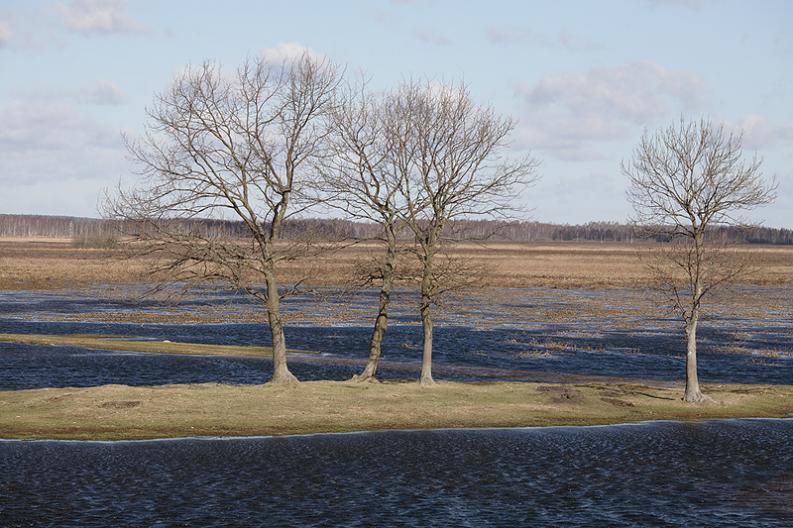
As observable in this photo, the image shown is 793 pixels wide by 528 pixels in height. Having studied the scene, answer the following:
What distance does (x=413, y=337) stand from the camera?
212 ft

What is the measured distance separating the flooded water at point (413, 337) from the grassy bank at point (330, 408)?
15.0 feet

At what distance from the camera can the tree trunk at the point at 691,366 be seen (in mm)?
37625

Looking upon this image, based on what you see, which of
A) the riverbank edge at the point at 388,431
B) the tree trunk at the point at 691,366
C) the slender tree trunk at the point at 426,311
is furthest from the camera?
the slender tree trunk at the point at 426,311

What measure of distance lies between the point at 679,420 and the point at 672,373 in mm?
13865

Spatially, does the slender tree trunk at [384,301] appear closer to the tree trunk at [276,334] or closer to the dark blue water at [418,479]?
the tree trunk at [276,334]

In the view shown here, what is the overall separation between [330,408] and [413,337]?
28.5 m

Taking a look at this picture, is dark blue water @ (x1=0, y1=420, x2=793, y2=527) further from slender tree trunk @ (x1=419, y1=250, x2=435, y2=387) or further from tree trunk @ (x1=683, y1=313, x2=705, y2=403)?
slender tree trunk @ (x1=419, y1=250, x2=435, y2=387)

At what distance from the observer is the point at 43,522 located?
22.6 metres

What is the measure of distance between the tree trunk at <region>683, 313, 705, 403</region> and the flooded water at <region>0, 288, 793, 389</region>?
8796 mm

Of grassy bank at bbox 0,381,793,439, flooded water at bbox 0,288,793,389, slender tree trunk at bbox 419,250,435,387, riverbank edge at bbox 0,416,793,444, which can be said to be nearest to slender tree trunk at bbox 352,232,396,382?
grassy bank at bbox 0,381,793,439

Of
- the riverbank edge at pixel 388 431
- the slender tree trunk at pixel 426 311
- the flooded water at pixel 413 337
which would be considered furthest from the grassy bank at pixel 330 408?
the flooded water at pixel 413 337

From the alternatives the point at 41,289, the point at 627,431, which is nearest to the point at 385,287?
the point at 627,431

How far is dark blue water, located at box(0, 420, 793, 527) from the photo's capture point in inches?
936

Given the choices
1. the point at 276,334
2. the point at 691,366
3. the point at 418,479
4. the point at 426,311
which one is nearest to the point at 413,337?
the point at 426,311
